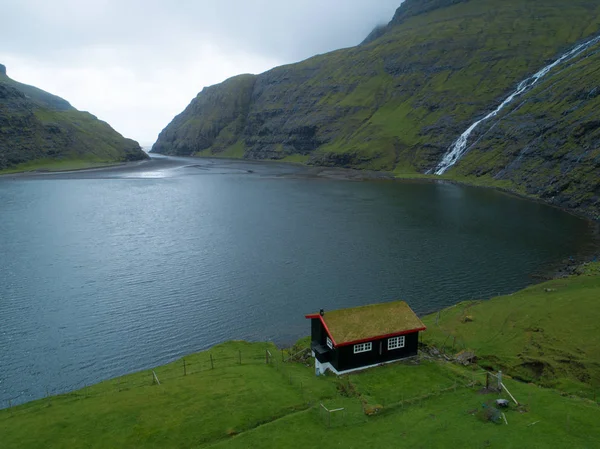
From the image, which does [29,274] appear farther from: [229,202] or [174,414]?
[229,202]

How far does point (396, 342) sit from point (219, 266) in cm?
4304

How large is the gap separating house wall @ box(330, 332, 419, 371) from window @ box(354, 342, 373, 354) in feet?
0.94

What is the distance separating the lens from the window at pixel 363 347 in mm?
36875

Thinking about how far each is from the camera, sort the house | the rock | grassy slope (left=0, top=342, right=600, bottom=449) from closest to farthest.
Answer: grassy slope (left=0, top=342, right=600, bottom=449), the house, the rock

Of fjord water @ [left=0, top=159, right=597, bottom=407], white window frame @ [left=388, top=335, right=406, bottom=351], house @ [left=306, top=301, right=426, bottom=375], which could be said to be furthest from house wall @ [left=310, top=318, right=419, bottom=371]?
fjord water @ [left=0, top=159, right=597, bottom=407]

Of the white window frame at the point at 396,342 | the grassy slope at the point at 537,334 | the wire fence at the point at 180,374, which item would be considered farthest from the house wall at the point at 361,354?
the grassy slope at the point at 537,334

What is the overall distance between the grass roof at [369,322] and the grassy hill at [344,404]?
10.4 ft

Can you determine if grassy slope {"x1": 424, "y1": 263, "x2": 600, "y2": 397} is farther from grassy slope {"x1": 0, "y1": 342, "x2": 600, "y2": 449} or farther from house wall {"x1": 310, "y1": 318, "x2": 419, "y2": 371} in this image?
house wall {"x1": 310, "y1": 318, "x2": 419, "y2": 371}

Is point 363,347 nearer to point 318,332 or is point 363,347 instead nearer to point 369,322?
point 369,322

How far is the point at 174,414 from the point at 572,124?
162331mm

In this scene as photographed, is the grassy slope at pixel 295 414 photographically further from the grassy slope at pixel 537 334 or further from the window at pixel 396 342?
the grassy slope at pixel 537 334

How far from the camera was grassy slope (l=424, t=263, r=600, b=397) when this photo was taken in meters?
33.9

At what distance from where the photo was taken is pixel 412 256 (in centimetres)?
7906

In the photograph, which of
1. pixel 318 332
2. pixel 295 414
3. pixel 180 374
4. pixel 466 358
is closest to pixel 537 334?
pixel 466 358
